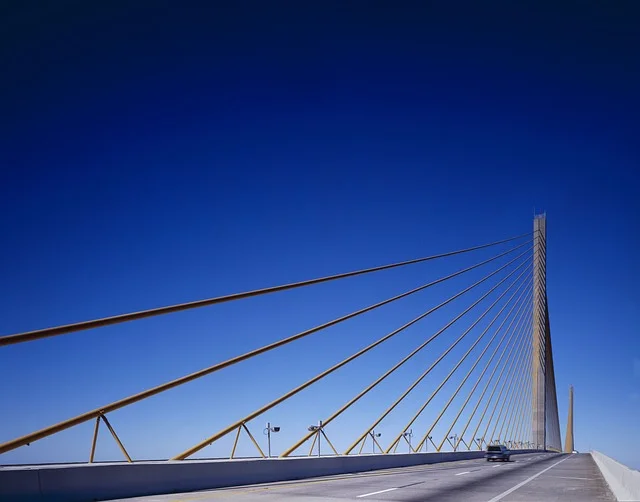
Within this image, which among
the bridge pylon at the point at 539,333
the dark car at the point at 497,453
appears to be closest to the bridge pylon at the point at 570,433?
the bridge pylon at the point at 539,333

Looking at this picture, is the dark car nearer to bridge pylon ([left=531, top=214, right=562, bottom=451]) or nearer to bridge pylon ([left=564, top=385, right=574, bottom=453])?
bridge pylon ([left=531, top=214, right=562, bottom=451])

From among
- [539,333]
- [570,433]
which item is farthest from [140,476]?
[570,433]

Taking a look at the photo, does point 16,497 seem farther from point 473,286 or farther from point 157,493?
point 473,286

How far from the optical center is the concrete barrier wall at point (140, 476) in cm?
1037

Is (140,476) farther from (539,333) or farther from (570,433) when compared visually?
(570,433)

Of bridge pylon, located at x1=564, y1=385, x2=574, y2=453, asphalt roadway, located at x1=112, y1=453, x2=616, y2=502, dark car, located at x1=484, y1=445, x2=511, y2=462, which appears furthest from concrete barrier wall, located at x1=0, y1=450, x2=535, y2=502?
bridge pylon, located at x1=564, y1=385, x2=574, y2=453

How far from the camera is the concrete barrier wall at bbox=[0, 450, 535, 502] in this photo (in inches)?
408

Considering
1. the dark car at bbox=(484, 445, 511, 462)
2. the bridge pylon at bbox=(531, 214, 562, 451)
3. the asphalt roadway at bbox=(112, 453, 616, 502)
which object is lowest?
the asphalt roadway at bbox=(112, 453, 616, 502)

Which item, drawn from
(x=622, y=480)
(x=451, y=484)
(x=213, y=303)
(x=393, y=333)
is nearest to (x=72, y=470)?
(x=213, y=303)

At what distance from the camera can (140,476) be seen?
42.4 ft

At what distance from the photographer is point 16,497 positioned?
10016 mm

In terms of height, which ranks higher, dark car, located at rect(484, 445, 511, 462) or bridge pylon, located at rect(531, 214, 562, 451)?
bridge pylon, located at rect(531, 214, 562, 451)

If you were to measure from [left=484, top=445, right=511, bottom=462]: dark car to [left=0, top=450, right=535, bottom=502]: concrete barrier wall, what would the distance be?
16313mm

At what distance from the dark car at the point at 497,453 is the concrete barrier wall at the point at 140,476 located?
1631 centimetres
